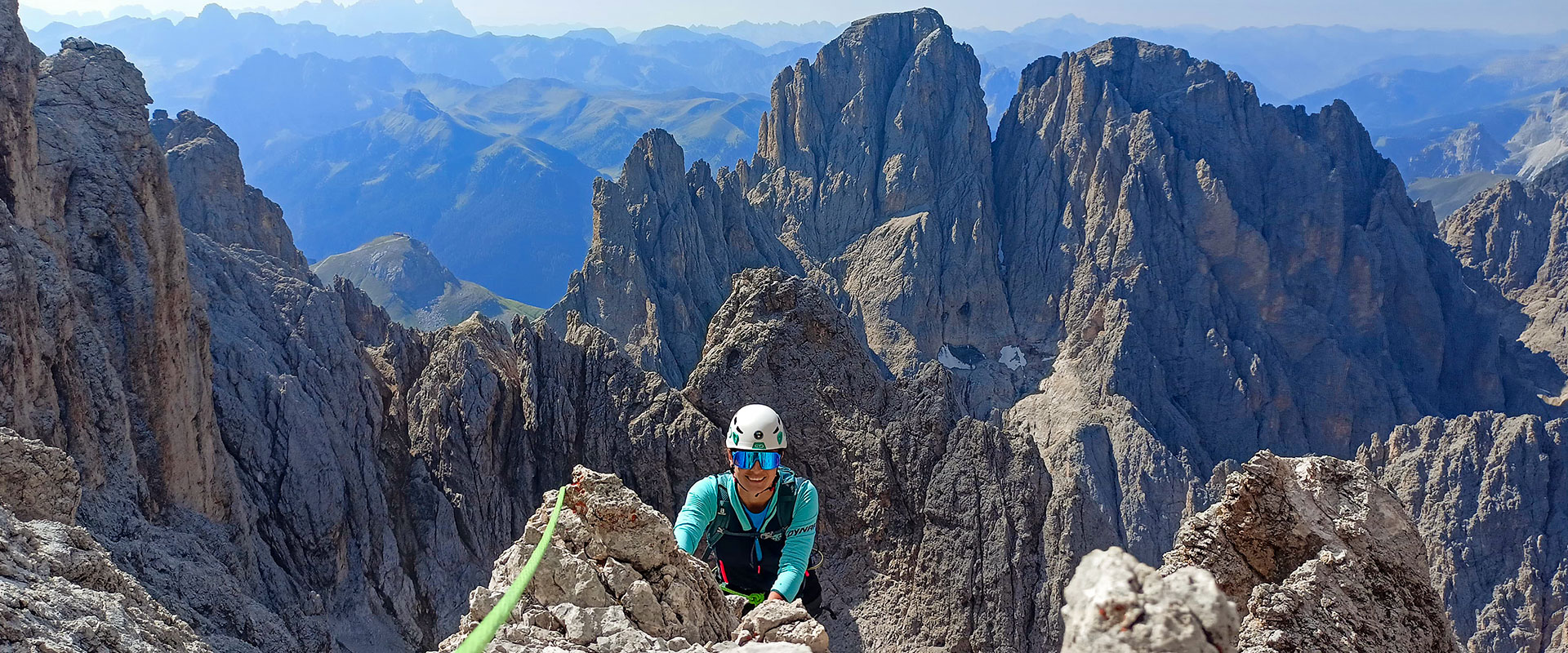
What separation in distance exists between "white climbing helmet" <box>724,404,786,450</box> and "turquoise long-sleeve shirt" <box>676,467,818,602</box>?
12.6 inches

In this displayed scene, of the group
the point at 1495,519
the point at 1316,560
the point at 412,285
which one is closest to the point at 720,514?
the point at 1316,560

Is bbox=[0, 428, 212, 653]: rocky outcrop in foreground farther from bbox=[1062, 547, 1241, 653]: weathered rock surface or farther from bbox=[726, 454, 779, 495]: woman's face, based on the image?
bbox=[1062, 547, 1241, 653]: weathered rock surface

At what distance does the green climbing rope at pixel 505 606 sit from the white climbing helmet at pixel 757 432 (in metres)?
2.07

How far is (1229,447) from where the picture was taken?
6494 cm

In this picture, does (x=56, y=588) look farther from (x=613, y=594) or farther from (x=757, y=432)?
(x=757, y=432)

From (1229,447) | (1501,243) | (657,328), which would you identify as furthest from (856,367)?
(1501,243)

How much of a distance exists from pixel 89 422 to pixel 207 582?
3.73 m

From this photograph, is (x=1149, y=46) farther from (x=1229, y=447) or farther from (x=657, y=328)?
(x=657, y=328)

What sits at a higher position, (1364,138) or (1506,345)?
(1364,138)

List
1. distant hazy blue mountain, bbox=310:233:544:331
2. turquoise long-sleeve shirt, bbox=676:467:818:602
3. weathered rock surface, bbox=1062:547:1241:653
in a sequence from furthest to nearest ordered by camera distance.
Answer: distant hazy blue mountain, bbox=310:233:544:331
turquoise long-sleeve shirt, bbox=676:467:818:602
weathered rock surface, bbox=1062:547:1241:653

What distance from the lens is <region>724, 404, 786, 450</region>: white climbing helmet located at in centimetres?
800

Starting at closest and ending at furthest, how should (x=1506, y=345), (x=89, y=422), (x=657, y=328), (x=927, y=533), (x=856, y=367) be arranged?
1. (x=89, y=422)
2. (x=927, y=533)
3. (x=856, y=367)
4. (x=657, y=328)
5. (x=1506, y=345)

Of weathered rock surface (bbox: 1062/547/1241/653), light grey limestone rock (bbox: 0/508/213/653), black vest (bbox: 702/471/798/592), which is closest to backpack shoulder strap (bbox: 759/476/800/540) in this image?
black vest (bbox: 702/471/798/592)

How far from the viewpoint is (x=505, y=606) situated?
5.64 metres
